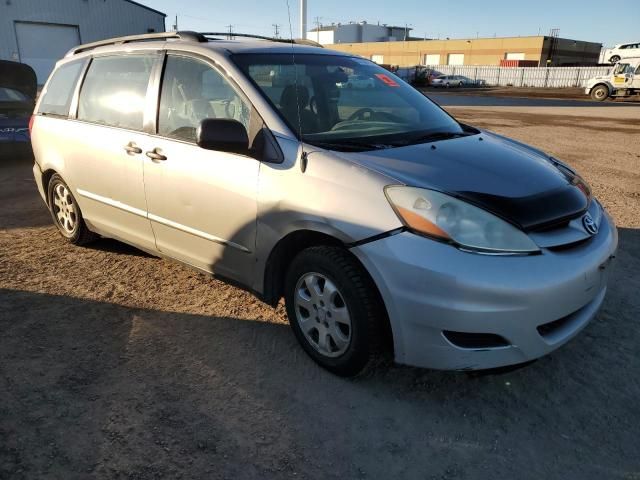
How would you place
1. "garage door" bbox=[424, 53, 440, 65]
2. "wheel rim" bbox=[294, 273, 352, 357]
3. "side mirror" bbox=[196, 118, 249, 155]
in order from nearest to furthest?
"wheel rim" bbox=[294, 273, 352, 357] → "side mirror" bbox=[196, 118, 249, 155] → "garage door" bbox=[424, 53, 440, 65]

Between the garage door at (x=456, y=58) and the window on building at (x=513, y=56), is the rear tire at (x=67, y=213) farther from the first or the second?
the garage door at (x=456, y=58)

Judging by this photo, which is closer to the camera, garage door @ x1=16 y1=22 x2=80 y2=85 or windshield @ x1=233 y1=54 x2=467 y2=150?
Answer: windshield @ x1=233 y1=54 x2=467 y2=150

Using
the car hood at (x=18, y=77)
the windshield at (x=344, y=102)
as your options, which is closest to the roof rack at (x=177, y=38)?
the windshield at (x=344, y=102)

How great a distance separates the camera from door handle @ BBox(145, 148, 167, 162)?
10.9 feet

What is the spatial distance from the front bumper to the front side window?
1.28m

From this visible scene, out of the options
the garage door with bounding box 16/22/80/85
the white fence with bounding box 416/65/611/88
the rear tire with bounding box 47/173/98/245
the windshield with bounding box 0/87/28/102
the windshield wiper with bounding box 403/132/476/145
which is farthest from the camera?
the white fence with bounding box 416/65/611/88

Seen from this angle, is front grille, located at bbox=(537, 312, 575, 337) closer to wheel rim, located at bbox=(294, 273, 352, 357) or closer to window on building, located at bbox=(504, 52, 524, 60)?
wheel rim, located at bbox=(294, 273, 352, 357)

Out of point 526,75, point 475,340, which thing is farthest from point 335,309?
point 526,75

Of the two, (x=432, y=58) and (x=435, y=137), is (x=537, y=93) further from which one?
(x=432, y=58)

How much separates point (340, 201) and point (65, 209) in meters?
3.26

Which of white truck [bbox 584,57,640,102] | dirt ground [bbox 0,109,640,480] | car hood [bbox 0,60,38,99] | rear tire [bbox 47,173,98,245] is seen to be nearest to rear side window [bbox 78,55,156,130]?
rear tire [bbox 47,173,98,245]

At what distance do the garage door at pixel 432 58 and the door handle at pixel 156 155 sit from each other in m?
83.4

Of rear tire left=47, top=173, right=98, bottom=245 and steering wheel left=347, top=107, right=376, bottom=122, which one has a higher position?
steering wheel left=347, top=107, right=376, bottom=122

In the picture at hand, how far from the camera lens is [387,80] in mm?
3895
